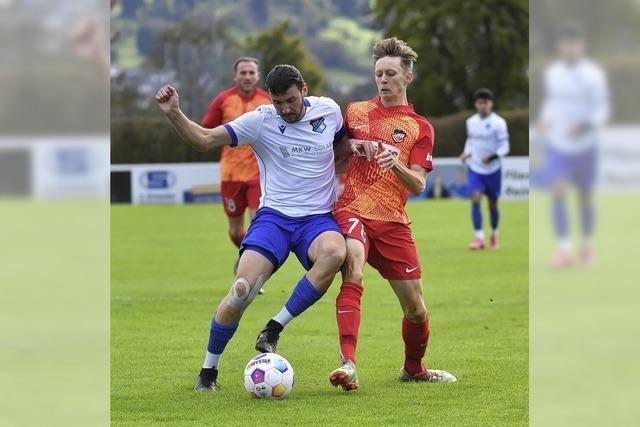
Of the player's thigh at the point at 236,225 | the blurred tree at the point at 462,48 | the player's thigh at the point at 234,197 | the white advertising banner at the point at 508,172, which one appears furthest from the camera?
the blurred tree at the point at 462,48

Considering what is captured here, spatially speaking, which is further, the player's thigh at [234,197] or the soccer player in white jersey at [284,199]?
the player's thigh at [234,197]

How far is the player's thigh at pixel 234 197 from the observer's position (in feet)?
41.6

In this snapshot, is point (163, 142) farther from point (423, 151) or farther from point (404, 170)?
point (404, 170)

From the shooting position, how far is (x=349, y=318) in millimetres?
6418

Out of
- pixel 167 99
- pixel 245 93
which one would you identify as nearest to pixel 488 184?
pixel 245 93

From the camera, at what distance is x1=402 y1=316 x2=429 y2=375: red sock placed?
688cm

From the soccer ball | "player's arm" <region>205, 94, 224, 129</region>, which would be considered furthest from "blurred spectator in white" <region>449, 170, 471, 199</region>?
the soccer ball

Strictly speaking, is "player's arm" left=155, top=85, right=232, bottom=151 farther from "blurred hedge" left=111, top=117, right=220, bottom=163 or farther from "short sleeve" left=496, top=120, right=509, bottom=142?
"blurred hedge" left=111, top=117, right=220, bottom=163

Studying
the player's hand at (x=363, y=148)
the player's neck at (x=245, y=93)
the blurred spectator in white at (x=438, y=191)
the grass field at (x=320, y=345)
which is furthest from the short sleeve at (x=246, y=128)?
the blurred spectator in white at (x=438, y=191)

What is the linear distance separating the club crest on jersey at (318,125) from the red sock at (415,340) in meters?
1.34
